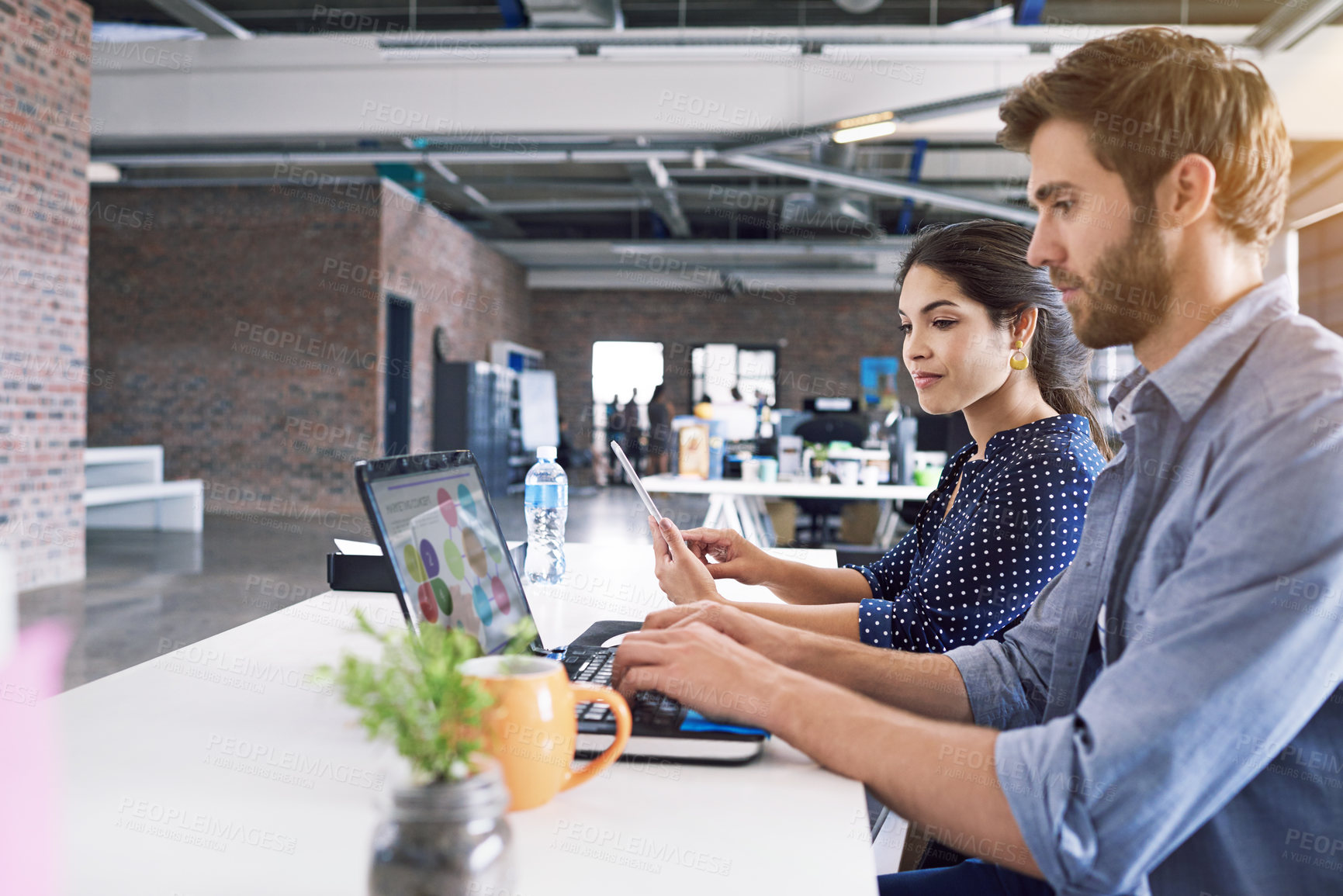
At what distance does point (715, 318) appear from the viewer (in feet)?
49.4

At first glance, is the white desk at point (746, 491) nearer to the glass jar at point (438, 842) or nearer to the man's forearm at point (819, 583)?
the man's forearm at point (819, 583)

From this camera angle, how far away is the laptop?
93cm

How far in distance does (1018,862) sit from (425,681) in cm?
60

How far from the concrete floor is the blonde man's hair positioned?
3603 mm

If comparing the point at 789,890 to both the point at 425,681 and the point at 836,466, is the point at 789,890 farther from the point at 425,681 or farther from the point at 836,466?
the point at 836,466

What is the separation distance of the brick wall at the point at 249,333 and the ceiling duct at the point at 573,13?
14.2 ft

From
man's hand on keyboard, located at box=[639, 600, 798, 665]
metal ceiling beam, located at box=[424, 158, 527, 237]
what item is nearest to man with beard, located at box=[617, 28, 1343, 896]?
man's hand on keyboard, located at box=[639, 600, 798, 665]

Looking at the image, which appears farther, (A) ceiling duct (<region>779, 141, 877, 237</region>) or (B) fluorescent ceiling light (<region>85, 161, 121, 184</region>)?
(B) fluorescent ceiling light (<region>85, 161, 121, 184</region>)

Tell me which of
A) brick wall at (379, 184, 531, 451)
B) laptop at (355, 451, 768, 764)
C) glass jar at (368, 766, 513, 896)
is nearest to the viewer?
glass jar at (368, 766, 513, 896)

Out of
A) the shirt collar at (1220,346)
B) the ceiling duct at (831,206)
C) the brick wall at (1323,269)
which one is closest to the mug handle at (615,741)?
the shirt collar at (1220,346)

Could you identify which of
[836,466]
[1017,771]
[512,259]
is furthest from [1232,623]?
[512,259]

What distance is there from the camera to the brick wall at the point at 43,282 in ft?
16.7

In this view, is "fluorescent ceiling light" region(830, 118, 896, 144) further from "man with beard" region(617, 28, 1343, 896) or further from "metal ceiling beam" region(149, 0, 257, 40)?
"man with beard" region(617, 28, 1343, 896)

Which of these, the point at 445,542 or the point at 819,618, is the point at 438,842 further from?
the point at 819,618
